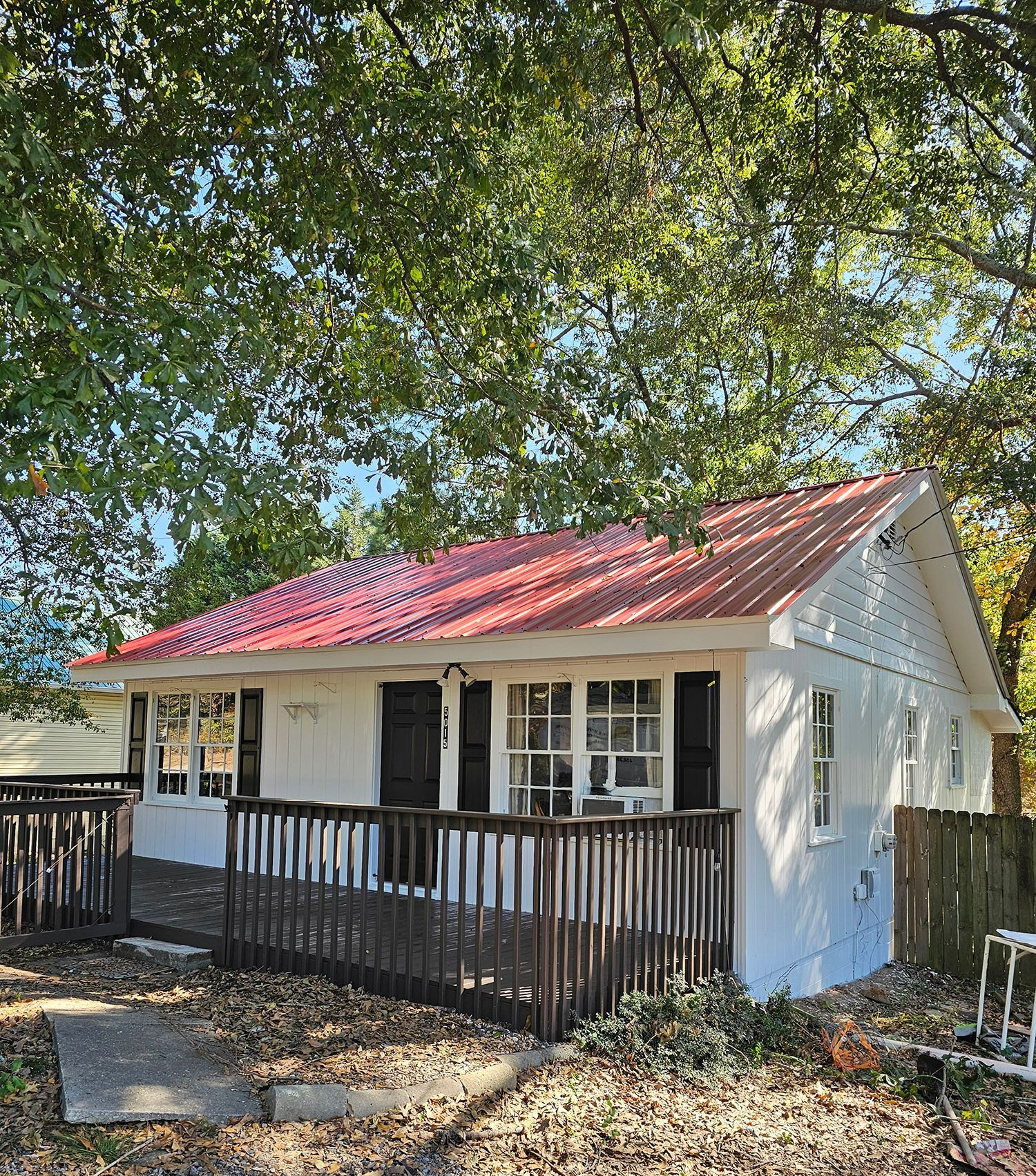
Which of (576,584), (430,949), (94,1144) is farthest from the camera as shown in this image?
(576,584)

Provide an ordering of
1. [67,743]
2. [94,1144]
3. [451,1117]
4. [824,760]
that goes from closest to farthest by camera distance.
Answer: [94,1144]
[451,1117]
[824,760]
[67,743]

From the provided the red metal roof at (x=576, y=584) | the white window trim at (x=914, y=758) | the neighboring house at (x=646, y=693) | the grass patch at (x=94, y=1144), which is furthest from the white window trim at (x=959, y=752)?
the grass patch at (x=94, y=1144)

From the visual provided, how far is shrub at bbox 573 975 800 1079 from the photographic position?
6105 mm

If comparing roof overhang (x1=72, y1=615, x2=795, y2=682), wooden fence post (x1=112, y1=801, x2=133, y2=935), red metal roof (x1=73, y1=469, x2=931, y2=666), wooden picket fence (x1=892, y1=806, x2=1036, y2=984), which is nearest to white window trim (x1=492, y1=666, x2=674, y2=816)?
roof overhang (x1=72, y1=615, x2=795, y2=682)

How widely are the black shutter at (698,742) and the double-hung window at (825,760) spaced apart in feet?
4.28

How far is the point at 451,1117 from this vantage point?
16.5 feet

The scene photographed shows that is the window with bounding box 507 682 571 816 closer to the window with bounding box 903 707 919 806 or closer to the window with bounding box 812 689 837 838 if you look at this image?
the window with bounding box 812 689 837 838

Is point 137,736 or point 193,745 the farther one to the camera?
point 137,736

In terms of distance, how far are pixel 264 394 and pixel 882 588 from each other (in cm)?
687

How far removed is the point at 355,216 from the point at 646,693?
461cm

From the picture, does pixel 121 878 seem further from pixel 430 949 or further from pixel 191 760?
pixel 191 760

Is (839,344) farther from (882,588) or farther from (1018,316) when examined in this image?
(882,588)

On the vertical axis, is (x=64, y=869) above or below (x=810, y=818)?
below

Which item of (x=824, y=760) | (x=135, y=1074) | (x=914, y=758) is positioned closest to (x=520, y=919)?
(x=135, y=1074)
